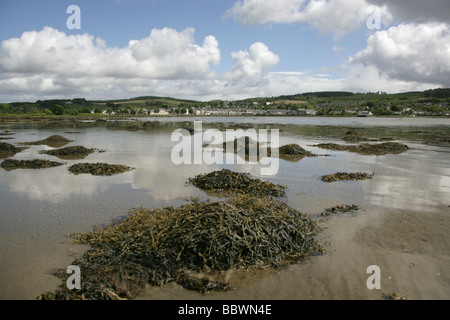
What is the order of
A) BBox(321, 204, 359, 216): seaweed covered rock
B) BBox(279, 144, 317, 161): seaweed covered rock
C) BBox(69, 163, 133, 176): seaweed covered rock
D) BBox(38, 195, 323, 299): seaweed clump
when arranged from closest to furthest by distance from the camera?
BBox(38, 195, 323, 299): seaweed clump, BBox(321, 204, 359, 216): seaweed covered rock, BBox(69, 163, 133, 176): seaweed covered rock, BBox(279, 144, 317, 161): seaweed covered rock

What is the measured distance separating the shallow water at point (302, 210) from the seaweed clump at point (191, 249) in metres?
0.27

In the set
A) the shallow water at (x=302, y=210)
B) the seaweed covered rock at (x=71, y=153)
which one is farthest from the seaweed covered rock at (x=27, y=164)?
the seaweed covered rock at (x=71, y=153)

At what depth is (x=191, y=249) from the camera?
564 cm

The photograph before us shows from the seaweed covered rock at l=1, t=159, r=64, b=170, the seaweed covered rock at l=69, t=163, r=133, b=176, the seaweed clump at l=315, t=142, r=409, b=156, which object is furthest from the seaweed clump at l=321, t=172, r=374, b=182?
the seaweed covered rock at l=1, t=159, r=64, b=170

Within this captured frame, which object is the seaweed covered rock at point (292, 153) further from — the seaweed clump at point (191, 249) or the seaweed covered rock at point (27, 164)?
the seaweed covered rock at point (27, 164)

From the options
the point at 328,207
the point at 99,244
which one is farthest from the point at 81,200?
the point at 328,207

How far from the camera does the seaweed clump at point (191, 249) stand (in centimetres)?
495

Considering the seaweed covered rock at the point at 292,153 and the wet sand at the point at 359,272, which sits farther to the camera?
the seaweed covered rock at the point at 292,153

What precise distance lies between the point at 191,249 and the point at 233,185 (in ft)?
18.5

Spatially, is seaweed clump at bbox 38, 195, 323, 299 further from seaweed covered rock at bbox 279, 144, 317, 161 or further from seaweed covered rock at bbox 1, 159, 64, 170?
seaweed covered rock at bbox 279, 144, 317, 161

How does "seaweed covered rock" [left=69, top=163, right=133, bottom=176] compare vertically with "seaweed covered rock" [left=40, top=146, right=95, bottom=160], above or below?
below

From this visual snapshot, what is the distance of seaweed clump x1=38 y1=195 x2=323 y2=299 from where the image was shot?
4953 mm

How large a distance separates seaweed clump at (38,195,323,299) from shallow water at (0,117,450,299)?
0.89 ft

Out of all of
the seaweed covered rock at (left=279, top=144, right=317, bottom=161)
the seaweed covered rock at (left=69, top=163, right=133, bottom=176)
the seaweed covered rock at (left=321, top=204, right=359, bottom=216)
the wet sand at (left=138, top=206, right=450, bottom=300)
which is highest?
the seaweed covered rock at (left=279, top=144, right=317, bottom=161)
